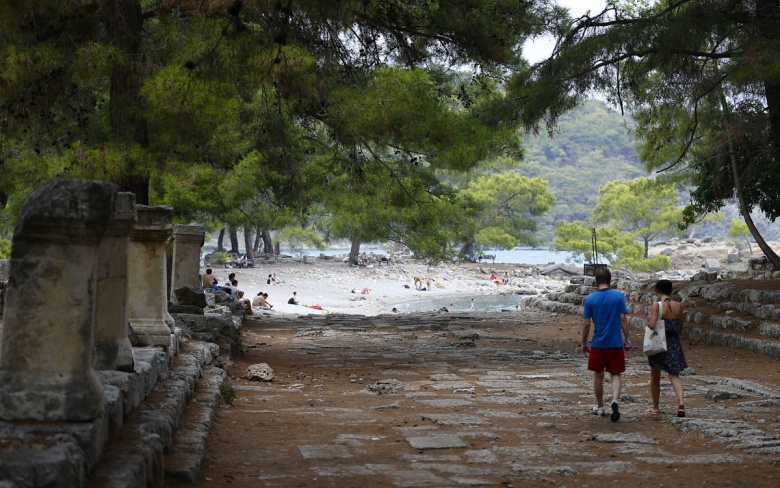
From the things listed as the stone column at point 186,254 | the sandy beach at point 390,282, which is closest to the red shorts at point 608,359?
the stone column at point 186,254

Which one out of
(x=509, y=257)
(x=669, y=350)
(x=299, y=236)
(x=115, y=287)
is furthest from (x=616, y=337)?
(x=509, y=257)

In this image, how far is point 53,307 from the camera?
13.1ft

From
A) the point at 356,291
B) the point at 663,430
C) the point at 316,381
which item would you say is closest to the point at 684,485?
the point at 663,430

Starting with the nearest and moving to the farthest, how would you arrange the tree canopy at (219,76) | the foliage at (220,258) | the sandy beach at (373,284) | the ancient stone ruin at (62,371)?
the ancient stone ruin at (62,371), the tree canopy at (219,76), the sandy beach at (373,284), the foliage at (220,258)

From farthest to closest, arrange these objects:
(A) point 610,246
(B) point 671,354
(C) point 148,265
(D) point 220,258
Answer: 1. (A) point 610,246
2. (D) point 220,258
3. (C) point 148,265
4. (B) point 671,354

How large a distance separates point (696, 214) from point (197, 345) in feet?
41.3

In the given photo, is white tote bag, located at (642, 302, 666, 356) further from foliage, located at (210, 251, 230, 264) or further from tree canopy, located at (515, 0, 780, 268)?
foliage, located at (210, 251, 230, 264)

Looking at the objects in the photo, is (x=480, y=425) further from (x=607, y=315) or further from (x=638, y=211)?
(x=638, y=211)

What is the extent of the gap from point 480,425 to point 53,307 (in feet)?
12.6

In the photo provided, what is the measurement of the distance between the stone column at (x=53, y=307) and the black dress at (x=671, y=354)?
4.92m

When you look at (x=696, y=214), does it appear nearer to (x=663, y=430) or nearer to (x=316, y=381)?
(x=316, y=381)

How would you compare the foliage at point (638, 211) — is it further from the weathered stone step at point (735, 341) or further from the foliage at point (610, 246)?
the weathered stone step at point (735, 341)

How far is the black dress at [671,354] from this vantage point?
7461 millimetres

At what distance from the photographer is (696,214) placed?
18719mm
